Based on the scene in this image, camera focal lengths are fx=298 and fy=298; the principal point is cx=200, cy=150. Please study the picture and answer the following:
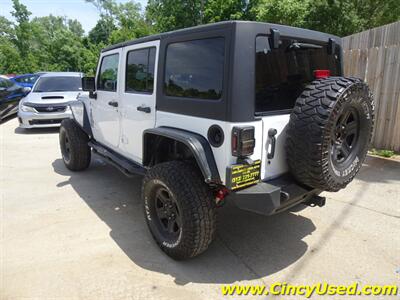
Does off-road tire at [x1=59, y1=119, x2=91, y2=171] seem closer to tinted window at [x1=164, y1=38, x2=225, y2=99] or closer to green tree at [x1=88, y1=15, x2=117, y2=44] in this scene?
tinted window at [x1=164, y1=38, x2=225, y2=99]

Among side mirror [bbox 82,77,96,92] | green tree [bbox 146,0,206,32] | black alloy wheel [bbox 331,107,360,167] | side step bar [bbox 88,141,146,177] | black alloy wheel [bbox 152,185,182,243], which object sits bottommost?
black alloy wheel [bbox 152,185,182,243]

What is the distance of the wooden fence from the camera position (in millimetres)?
5402

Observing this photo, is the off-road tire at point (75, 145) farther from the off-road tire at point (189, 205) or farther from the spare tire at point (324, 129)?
the spare tire at point (324, 129)

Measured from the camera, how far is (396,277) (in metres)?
2.54

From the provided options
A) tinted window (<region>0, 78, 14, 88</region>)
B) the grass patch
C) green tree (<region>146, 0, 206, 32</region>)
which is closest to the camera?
the grass patch

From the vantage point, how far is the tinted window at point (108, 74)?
3.91m

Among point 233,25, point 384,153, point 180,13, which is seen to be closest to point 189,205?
point 233,25

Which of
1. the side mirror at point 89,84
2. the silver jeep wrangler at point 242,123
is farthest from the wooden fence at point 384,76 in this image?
the side mirror at point 89,84

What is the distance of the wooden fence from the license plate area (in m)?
4.39

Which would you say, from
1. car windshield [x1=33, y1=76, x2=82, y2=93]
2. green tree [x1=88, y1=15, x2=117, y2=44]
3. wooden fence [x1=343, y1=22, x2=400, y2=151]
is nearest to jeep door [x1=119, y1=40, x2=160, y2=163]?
wooden fence [x1=343, y1=22, x2=400, y2=151]

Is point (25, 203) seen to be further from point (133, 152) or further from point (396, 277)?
point (396, 277)

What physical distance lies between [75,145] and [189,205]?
3.23 metres

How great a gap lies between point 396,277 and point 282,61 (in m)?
2.08

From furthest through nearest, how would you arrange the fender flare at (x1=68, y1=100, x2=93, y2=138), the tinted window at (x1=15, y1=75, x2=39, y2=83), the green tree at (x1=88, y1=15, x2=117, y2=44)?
the green tree at (x1=88, y1=15, x2=117, y2=44), the tinted window at (x1=15, y1=75, x2=39, y2=83), the fender flare at (x1=68, y1=100, x2=93, y2=138)
